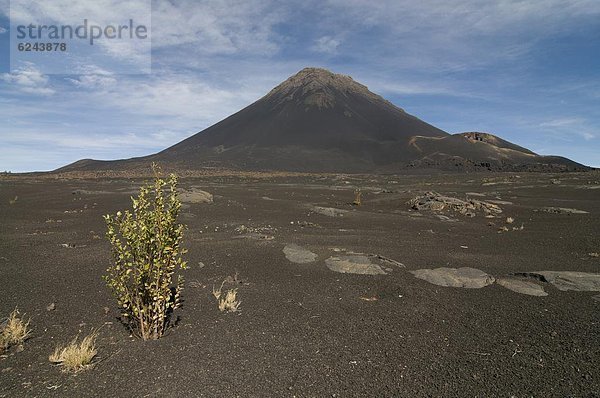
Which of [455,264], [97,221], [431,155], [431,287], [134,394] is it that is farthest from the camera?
[431,155]

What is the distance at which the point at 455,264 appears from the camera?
988cm

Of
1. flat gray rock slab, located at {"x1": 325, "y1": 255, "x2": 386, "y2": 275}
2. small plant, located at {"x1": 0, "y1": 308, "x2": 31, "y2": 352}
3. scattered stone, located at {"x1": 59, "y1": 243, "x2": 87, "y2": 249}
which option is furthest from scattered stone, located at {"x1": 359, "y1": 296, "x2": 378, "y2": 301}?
scattered stone, located at {"x1": 59, "y1": 243, "x2": 87, "y2": 249}

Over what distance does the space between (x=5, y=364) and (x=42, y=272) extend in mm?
4332

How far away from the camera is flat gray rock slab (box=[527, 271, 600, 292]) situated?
7738mm

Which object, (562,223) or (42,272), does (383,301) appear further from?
(562,223)

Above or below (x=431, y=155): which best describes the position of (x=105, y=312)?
below

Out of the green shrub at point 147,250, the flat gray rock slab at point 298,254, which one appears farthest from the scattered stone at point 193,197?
the green shrub at point 147,250

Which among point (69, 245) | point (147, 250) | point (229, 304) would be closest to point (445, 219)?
point (229, 304)

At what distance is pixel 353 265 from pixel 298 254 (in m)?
1.79

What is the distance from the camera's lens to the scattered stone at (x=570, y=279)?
7742mm

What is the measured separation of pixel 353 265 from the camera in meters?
9.18

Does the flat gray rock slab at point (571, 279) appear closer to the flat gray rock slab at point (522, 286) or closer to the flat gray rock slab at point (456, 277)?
→ the flat gray rock slab at point (522, 286)

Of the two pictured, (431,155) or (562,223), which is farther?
(431,155)

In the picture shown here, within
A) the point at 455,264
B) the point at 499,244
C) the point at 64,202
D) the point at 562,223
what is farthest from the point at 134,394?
the point at 64,202
